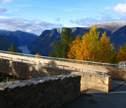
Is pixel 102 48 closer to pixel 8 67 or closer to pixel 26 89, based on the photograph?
pixel 8 67

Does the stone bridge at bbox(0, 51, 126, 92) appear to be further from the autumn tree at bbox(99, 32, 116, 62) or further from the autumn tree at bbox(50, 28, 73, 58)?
the autumn tree at bbox(50, 28, 73, 58)

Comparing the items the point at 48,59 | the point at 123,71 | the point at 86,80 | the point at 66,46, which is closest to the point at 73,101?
the point at 86,80

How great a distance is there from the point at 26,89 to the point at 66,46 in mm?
64402

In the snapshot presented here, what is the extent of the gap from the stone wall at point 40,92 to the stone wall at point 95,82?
404 cm

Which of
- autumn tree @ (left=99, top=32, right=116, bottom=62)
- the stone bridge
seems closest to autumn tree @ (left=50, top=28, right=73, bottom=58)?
autumn tree @ (left=99, top=32, right=116, bottom=62)

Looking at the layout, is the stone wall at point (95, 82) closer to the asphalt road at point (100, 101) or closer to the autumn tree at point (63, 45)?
the asphalt road at point (100, 101)

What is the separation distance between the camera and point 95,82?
23.7m

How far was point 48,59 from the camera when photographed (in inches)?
1570

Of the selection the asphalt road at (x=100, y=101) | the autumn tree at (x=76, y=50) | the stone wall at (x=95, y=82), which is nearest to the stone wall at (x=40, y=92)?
the asphalt road at (x=100, y=101)

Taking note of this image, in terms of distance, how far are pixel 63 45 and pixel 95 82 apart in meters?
54.0

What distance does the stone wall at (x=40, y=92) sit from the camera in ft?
39.0

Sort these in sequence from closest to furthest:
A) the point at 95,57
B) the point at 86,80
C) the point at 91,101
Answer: the point at 91,101
the point at 86,80
the point at 95,57

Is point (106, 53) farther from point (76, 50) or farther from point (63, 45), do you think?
point (63, 45)

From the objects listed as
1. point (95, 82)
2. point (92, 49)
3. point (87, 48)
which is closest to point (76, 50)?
point (87, 48)
